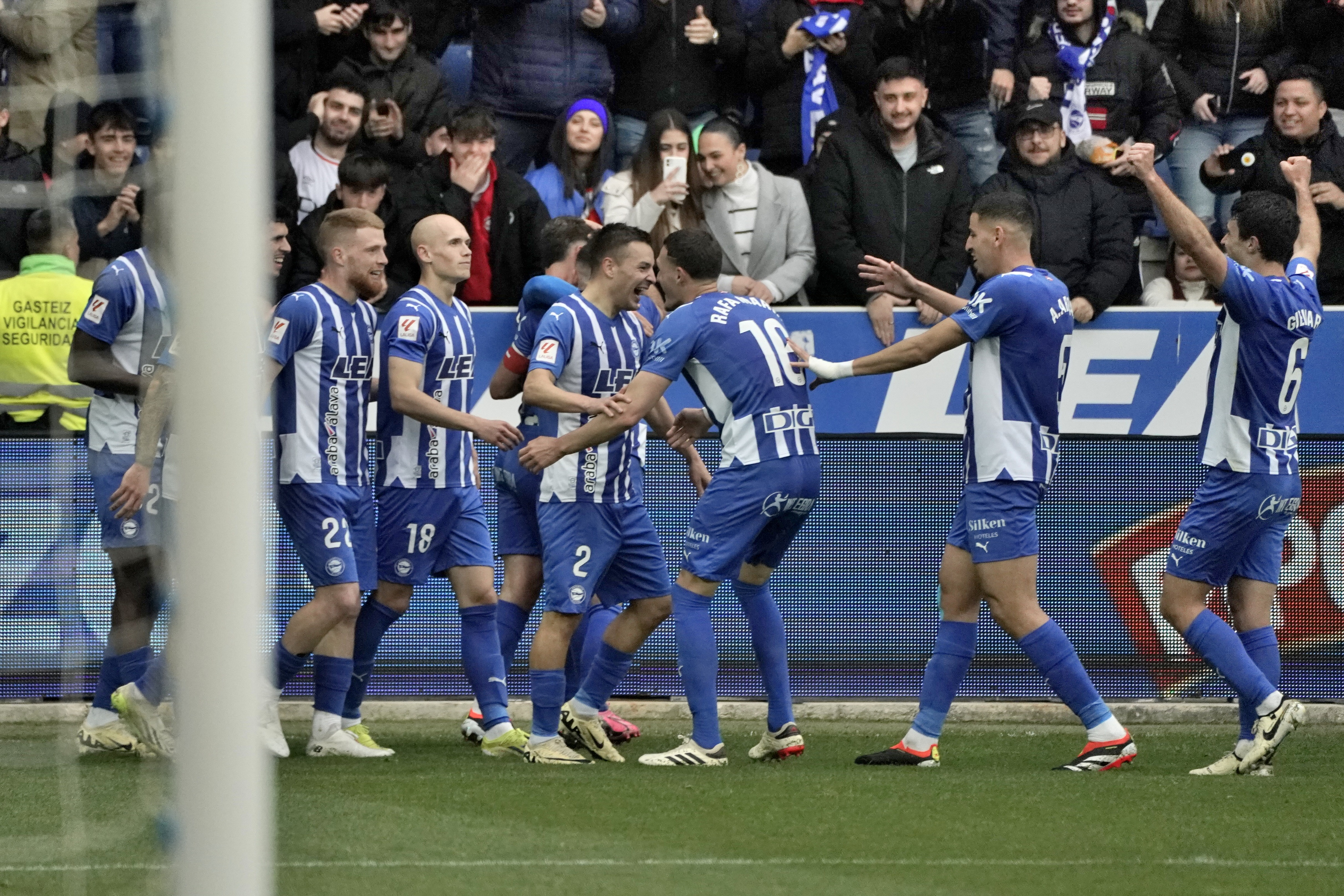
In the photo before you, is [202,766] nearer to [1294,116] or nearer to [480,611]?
[480,611]

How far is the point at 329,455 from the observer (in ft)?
23.9

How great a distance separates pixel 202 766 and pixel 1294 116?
8338 millimetres

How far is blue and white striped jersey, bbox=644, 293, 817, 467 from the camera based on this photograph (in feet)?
23.4

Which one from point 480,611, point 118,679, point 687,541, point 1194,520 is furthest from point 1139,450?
point 118,679

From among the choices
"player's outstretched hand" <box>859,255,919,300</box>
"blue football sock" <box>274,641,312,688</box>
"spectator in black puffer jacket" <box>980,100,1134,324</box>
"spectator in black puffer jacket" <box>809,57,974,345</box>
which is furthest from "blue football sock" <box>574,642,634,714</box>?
"spectator in black puffer jacket" <box>980,100,1134,324</box>

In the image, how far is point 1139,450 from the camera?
8.93 metres

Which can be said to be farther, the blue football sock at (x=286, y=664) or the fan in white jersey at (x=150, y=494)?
the blue football sock at (x=286, y=664)

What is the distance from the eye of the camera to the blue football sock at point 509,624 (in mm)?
8016

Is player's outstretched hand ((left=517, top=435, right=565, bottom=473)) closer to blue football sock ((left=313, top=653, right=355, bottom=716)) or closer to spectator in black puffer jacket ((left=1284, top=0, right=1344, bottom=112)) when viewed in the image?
blue football sock ((left=313, top=653, right=355, bottom=716))

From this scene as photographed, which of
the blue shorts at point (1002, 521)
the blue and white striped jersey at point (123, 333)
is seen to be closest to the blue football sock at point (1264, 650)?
the blue shorts at point (1002, 521)

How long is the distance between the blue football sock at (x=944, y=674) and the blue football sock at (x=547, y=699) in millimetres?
1445

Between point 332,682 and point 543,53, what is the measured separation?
4.23m

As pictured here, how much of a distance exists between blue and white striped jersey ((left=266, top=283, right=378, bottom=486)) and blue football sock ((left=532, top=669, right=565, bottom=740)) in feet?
3.68

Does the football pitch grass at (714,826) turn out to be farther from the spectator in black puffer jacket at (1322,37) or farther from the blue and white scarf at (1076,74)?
the spectator in black puffer jacket at (1322,37)
